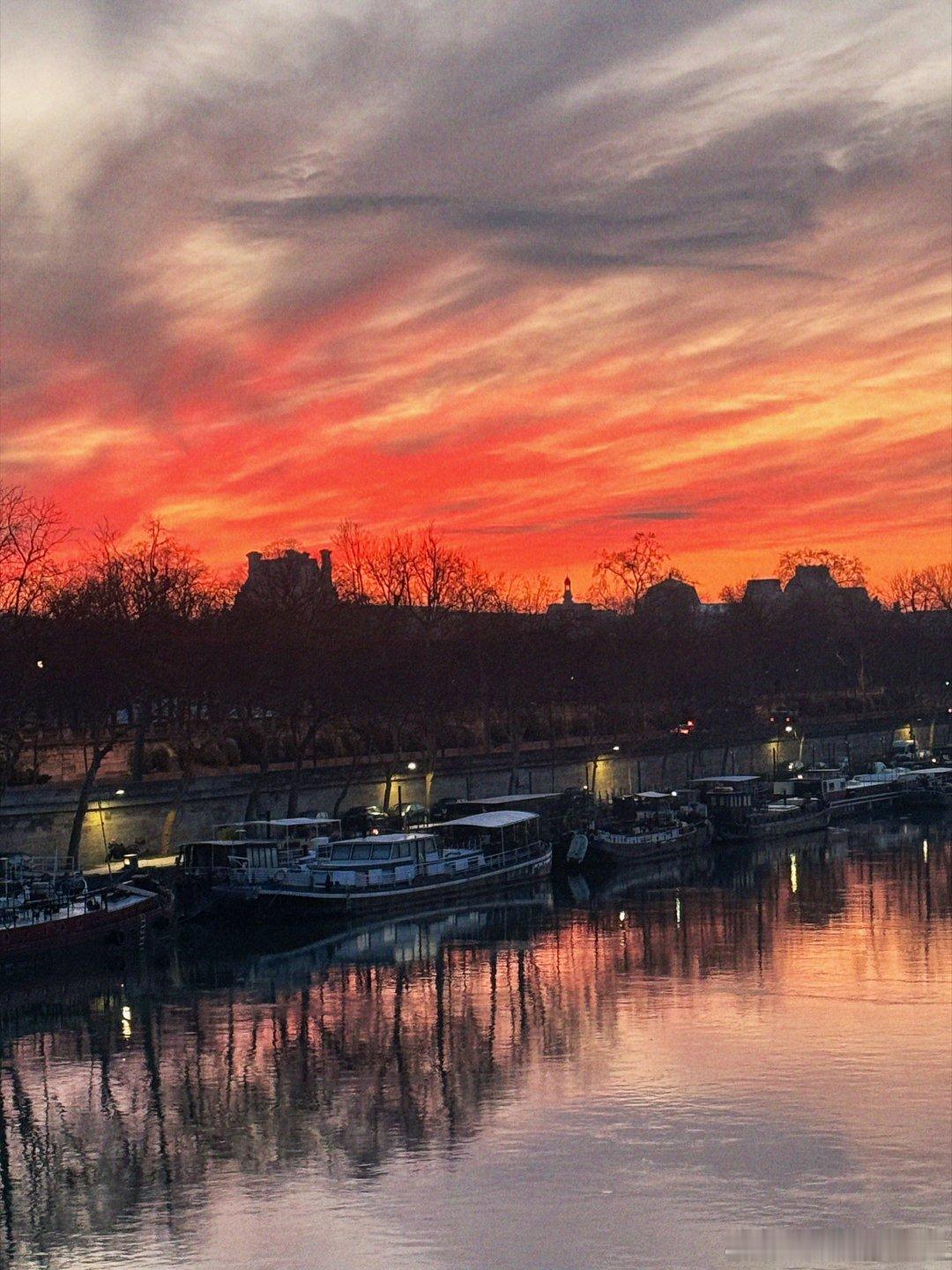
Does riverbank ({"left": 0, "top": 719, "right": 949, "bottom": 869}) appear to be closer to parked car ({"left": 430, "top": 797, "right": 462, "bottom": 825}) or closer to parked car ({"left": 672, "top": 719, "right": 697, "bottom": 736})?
parked car ({"left": 672, "top": 719, "right": 697, "bottom": 736})

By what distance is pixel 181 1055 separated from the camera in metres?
46.7

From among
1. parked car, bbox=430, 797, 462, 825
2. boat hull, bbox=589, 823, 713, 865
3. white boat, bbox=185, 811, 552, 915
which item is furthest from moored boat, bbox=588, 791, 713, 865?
parked car, bbox=430, 797, 462, 825

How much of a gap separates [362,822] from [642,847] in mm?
14168

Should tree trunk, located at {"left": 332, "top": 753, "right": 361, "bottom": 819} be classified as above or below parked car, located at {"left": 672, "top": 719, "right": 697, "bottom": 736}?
below

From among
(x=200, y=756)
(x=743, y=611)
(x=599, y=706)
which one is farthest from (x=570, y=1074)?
(x=743, y=611)

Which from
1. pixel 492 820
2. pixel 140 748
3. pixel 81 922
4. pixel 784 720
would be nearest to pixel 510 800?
pixel 492 820

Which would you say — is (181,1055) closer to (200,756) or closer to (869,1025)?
(869,1025)

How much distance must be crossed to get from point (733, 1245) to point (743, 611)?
14974 centimetres

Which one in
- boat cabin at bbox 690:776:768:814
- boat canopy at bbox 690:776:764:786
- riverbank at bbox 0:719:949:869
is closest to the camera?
riverbank at bbox 0:719:949:869

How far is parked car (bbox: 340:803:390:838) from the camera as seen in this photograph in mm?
88312

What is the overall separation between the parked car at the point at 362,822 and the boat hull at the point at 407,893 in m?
9.51

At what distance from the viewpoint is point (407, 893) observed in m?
72.6

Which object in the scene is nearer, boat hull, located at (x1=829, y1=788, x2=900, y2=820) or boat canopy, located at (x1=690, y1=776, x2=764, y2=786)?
boat canopy, located at (x1=690, y1=776, x2=764, y2=786)

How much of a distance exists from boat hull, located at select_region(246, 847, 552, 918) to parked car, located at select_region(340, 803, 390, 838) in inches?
375
